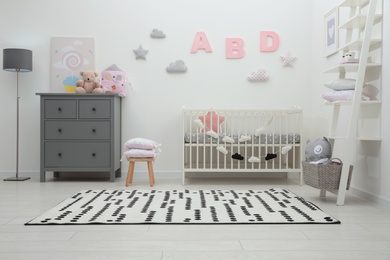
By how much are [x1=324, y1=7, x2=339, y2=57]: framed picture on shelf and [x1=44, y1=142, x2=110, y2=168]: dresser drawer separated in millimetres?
2135

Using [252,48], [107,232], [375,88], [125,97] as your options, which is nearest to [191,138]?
[125,97]

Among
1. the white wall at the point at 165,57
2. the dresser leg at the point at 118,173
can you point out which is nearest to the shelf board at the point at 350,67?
the white wall at the point at 165,57

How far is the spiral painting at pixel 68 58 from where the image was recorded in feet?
15.1

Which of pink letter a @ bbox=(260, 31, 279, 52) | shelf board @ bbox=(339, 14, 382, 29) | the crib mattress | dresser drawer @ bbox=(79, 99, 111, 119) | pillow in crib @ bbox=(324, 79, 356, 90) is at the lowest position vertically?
the crib mattress

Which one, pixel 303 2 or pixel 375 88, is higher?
pixel 303 2

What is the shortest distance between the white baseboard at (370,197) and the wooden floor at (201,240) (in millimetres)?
147

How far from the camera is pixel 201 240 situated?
6.73 ft

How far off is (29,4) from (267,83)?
98.1 inches

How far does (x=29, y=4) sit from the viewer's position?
4.62m

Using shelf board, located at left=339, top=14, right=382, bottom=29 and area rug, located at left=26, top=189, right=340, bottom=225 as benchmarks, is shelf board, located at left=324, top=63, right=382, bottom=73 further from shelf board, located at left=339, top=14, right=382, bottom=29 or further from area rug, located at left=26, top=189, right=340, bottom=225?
area rug, located at left=26, top=189, right=340, bottom=225

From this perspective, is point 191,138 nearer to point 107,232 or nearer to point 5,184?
point 5,184

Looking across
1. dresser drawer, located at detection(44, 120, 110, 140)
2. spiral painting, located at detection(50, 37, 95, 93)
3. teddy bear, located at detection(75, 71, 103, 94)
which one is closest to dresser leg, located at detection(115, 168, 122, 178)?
dresser drawer, located at detection(44, 120, 110, 140)

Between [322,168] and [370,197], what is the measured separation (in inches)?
17.1

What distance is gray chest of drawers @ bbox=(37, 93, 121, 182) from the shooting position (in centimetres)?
420
